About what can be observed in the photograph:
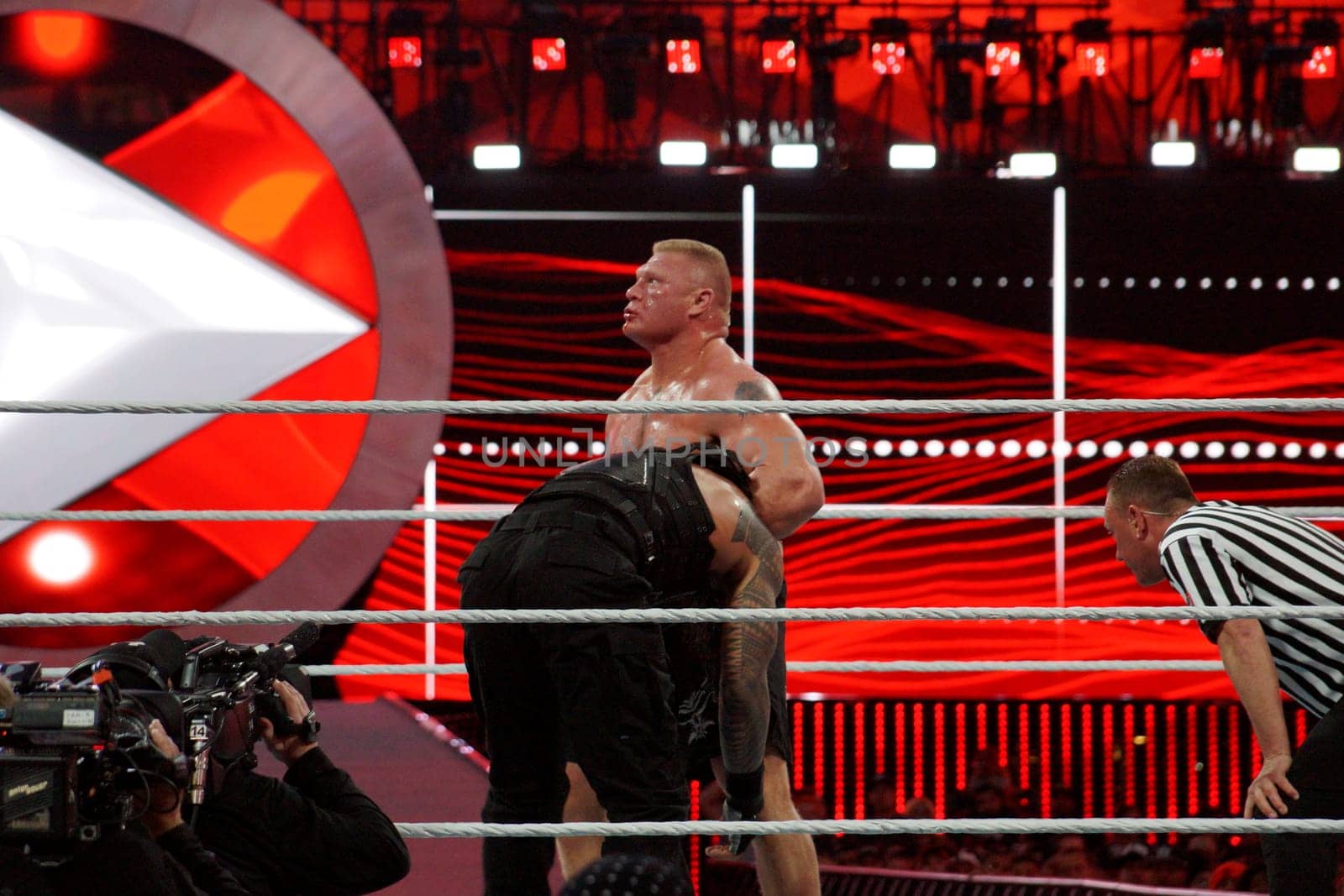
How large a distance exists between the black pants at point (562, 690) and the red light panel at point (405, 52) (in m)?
5.26

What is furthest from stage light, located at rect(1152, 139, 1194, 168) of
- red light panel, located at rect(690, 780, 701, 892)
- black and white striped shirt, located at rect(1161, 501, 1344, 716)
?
black and white striped shirt, located at rect(1161, 501, 1344, 716)

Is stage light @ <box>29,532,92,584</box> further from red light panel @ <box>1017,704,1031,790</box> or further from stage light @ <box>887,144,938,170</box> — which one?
stage light @ <box>887,144,938,170</box>

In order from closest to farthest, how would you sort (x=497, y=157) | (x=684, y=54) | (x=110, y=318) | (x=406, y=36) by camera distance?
(x=110, y=318), (x=497, y=157), (x=406, y=36), (x=684, y=54)

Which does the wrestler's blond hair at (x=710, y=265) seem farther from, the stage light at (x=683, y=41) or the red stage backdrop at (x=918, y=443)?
the stage light at (x=683, y=41)

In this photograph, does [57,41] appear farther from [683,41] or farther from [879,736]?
[879,736]

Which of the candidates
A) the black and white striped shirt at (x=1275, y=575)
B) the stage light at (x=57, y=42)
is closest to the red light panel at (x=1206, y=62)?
the stage light at (x=57, y=42)

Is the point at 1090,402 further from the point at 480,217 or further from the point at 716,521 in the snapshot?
the point at 480,217

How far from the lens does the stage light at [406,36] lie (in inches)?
260

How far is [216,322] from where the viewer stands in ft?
18.0

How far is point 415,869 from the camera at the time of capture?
8.14 feet

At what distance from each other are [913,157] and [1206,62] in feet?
5.21

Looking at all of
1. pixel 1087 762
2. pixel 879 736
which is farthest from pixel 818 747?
pixel 1087 762

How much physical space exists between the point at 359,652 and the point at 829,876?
9.56ft

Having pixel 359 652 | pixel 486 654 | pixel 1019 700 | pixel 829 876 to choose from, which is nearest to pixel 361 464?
pixel 359 652
